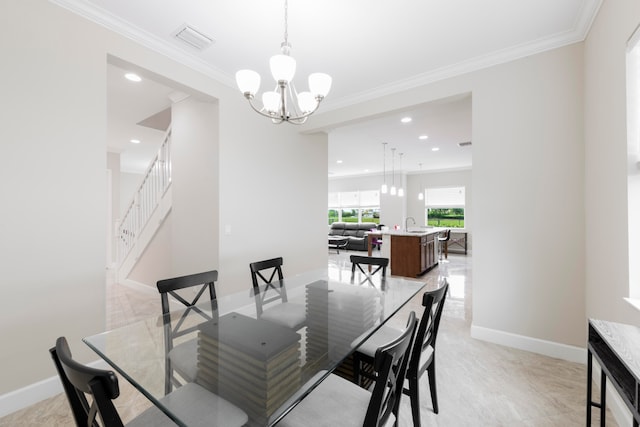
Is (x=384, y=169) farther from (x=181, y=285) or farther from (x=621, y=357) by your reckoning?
(x=621, y=357)

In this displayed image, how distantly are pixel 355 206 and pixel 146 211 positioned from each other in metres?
Answer: 7.81

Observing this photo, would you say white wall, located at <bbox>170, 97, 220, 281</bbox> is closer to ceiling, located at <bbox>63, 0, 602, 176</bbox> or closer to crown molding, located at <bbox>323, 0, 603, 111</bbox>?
ceiling, located at <bbox>63, 0, 602, 176</bbox>

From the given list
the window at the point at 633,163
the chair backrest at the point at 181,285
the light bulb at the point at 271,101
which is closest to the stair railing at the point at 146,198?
the chair backrest at the point at 181,285

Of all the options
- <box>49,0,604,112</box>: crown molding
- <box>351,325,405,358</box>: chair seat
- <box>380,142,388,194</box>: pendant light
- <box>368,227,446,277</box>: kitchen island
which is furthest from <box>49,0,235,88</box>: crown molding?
<box>368,227,446,277</box>: kitchen island

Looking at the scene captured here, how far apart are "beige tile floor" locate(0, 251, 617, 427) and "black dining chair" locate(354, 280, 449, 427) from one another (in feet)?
0.83

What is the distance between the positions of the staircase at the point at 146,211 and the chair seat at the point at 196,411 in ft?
11.7

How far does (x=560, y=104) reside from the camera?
254 centimetres

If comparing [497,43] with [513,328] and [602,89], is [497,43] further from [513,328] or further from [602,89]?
[513,328]

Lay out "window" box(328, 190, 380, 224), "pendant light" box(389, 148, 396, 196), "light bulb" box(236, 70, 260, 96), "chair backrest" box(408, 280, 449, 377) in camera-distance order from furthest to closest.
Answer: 1. "window" box(328, 190, 380, 224)
2. "pendant light" box(389, 148, 396, 196)
3. "light bulb" box(236, 70, 260, 96)
4. "chair backrest" box(408, 280, 449, 377)

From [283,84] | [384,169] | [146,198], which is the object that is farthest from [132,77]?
[384,169]

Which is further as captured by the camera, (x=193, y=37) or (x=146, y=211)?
(x=146, y=211)

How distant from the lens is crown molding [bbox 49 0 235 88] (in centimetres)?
216

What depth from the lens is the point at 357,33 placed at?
8.18ft

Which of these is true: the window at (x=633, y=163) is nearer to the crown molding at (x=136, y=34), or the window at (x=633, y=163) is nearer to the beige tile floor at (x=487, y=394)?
the beige tile floor at (x=487, y=394)
